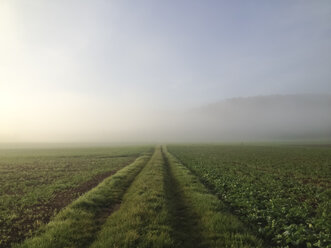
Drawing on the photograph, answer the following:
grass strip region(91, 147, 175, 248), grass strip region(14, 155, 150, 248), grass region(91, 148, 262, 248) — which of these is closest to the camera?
grass strip region(91, 147, 175, 248)

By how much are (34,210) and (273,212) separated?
45.6ft

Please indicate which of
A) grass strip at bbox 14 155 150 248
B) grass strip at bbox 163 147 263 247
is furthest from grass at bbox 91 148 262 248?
grass strip at bbox 14 155 150 248

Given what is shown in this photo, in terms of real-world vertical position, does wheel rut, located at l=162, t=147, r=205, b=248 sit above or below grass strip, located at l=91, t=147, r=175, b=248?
below

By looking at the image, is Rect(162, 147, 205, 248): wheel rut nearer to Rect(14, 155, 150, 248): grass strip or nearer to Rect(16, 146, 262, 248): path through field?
Rect(16, 146, 262, 248): path through field

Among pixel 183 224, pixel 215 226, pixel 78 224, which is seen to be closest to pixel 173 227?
pixel 183 224

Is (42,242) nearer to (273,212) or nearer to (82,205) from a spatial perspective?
(82,205)

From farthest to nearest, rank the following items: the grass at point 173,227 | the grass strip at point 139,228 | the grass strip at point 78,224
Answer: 1. the grass strip at point 78,224
2. the grass at point 173,227
3. the grass strip at point 139,228

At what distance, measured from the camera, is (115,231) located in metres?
6.80

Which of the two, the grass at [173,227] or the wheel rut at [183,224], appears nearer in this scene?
the grass at [173,227]

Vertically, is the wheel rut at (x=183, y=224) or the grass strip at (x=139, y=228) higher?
the grass strip at (x=139, y=228)

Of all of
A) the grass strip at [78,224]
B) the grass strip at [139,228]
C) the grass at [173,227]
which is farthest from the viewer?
the grass strip at [78,224]

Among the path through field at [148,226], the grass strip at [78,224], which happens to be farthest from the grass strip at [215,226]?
the grass strip at [78,224]

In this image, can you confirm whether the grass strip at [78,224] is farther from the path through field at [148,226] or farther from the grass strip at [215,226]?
the grass strip at [215,226]

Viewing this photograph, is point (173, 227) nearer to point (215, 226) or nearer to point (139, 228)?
point (139, 228)
